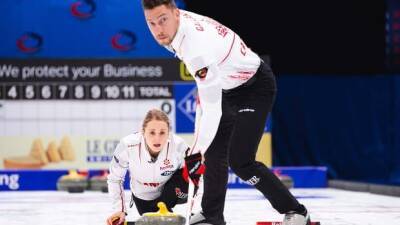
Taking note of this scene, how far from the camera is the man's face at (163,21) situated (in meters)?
3.16

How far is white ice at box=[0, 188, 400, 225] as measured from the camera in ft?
15.4

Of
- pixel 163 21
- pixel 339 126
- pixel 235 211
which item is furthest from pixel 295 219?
pixel 339 126

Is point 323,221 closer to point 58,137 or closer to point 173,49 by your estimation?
point 173,49

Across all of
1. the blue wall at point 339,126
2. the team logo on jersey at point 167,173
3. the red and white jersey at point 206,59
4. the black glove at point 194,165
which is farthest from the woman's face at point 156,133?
the blue wall at point 339,126

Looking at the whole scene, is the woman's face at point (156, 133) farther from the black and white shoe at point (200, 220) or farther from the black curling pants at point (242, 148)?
the black and white shoe at point (200, 220)

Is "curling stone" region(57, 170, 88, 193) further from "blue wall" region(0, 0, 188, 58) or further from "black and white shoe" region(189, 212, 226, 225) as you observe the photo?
"black and white shoe" region(189, 212, 226, 225)

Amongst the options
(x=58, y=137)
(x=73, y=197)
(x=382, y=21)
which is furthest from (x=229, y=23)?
(x=73, y=197)

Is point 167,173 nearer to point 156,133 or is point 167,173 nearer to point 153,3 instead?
point 156,133

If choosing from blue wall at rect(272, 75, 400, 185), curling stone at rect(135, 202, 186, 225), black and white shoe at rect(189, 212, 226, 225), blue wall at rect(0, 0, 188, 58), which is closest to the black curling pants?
black and white shoe at rect(189, 212, 226, 225)

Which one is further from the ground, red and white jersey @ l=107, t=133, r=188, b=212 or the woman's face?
the woman's face

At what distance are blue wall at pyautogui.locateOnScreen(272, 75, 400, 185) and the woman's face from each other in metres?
7.75

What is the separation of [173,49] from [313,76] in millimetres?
8633

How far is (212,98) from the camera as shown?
3.14 meters

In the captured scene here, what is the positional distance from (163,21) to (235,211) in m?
2.53
